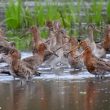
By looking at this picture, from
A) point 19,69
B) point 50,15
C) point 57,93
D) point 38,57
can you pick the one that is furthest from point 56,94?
point 50,15

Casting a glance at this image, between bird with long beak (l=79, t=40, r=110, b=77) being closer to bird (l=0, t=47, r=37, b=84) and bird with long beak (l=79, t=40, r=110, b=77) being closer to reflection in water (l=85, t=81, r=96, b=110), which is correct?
reflection in water (l=85, t=81, r=96, b=110)

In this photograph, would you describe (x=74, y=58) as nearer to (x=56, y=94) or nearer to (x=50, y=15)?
(x=56, y=94)

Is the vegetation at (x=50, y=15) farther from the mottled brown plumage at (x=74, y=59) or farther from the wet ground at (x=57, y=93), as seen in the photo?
the wet ground at (x=57, y=93)

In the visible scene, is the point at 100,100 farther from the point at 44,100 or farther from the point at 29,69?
the point at 29,69

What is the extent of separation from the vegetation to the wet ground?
6262 millimetres

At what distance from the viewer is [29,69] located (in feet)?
39.8

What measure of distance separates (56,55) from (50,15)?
16.2 ft

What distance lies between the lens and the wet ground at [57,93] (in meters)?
9.52

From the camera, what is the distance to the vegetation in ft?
61.2

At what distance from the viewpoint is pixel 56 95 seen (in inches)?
407

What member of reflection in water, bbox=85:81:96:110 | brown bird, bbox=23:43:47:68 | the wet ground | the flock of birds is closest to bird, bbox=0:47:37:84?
the flock of birds

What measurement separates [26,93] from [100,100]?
4.67 feet

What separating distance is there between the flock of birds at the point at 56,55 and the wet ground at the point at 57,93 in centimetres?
21

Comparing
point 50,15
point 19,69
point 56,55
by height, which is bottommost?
point 56,55
